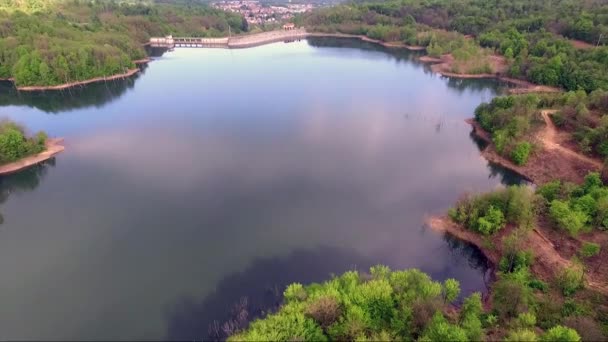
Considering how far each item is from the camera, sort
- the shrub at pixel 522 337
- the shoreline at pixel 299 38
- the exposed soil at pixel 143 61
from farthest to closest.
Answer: the exposed soil at pixel 143 61, the shoreline at pixel 299 38, the shrub at pixel 522 337

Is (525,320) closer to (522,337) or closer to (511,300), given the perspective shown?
(511,300)

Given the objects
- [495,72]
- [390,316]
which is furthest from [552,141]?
[495,72]

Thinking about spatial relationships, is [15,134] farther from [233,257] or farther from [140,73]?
[140,73]

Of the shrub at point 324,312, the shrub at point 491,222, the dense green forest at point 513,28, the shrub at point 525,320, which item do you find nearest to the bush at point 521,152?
the shrub at point 491,222

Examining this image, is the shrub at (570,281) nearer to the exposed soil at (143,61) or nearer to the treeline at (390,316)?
the treeline at (390,316)

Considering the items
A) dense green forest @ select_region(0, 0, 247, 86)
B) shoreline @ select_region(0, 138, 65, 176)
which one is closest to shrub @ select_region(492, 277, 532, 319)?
shoreline @ select_region(0, 138, 65, 176)

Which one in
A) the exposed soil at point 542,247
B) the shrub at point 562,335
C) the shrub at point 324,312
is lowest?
the exposed soil at point 542,247

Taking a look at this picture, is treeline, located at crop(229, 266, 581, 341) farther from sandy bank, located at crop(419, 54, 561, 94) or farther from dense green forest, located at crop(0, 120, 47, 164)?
sandy bank, located at crop(419, 54, 561, 94)
